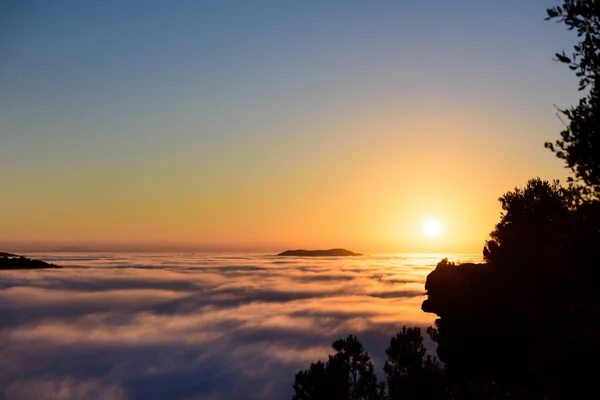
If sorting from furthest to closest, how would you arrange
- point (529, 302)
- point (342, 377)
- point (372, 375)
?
1. point (342, 377)
2. point (372, 375)
3. point (529, 302)

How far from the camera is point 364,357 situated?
42594mm

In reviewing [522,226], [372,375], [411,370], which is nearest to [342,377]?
[372,375]

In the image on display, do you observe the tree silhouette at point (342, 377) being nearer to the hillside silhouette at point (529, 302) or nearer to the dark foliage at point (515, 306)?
the hillside silhouette at point (529, 302)

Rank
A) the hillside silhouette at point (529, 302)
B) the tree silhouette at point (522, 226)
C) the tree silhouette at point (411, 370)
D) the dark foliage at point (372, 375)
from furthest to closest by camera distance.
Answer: the tree silhouette at point (522, 226)
the dark foliage at point (372, 375)
the tree silhouette at point (411, 370)
the hillside silhouette at point (529, 302)

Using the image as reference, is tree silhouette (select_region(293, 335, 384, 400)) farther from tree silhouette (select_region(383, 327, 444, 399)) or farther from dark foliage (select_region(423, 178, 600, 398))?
dark foliage (select_region(423, 178, 600, 398))

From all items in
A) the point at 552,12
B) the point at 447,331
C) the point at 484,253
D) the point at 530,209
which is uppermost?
the point at 552,12

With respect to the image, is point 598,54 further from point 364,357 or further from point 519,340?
point 364,357

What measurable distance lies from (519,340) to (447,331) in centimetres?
855

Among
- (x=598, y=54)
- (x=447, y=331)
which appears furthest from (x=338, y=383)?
(x=598, y=54)

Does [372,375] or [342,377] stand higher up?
[372,375]

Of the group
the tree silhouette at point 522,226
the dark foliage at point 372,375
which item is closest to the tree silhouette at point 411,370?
the dark foliage at point 372,375

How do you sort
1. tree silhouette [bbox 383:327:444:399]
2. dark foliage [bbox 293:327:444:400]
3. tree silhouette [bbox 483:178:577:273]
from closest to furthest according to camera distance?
tree silhouette [bbox 383:327:444:399] < dark foliage [bbox 293:327:444:400] < tree silhouette [bbox 483:178:577:273]

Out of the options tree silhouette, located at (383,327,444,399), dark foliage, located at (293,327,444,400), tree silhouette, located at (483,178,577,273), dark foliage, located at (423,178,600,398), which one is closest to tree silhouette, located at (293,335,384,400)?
dark foliage, located at (293,327,444,400)

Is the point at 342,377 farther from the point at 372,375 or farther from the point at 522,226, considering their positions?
the point at 522,226
